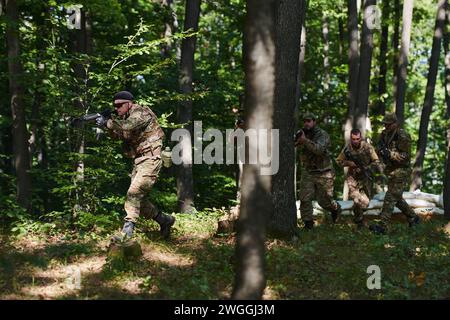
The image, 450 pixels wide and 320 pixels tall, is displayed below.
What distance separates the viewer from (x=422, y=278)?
675 cm

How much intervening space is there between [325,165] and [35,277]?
19.4 feet

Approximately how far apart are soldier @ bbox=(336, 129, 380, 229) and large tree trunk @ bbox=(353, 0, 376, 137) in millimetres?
5209

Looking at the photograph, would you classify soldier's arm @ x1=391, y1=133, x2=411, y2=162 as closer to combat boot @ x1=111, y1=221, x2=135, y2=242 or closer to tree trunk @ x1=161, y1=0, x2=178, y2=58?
combat boot @ x1=111, y1=221, x2=135, y2=242

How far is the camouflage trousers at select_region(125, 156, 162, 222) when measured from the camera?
743cm

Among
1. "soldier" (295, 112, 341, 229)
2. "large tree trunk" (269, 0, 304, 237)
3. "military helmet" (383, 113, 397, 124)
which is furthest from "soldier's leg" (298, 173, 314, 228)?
"military helmet" (383, 113, 397, 124)

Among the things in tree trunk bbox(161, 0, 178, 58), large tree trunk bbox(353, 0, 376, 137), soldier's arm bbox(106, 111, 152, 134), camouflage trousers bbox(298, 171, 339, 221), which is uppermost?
tree trunk bbox(161, 0, 178, 58)

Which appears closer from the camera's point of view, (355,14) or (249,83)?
(249,83)

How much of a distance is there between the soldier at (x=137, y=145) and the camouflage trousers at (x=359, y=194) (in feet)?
14.8

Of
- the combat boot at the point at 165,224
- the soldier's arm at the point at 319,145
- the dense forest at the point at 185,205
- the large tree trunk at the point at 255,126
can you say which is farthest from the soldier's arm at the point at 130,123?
the soldier's arm at the point at 319,145

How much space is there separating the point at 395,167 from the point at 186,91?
19.6ft

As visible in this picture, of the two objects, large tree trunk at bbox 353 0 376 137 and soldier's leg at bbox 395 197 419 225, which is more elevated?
large tree trunk at bbox 353 0 376 137

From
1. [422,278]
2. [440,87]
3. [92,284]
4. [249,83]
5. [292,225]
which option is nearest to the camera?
[249,83]
